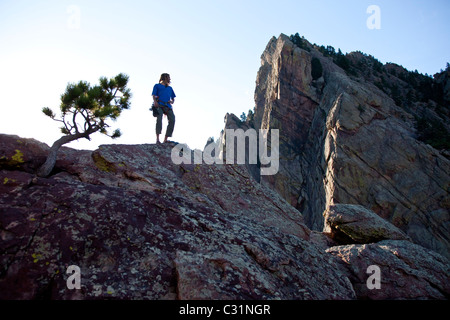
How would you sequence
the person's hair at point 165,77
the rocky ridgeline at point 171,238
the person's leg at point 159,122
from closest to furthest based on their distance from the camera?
the rocky ridgeline at point 171,238 → the person's leg at point 159,122 → the person's hair at point 165,77

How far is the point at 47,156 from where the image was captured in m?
9.45

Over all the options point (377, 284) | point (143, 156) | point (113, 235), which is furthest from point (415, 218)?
point (113, 235)

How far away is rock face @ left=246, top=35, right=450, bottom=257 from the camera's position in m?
41.9

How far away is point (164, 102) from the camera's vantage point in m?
13.0

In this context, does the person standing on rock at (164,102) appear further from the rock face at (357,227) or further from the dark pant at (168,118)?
the rock face at (357,227)

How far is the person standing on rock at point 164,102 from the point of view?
1280 centimetres

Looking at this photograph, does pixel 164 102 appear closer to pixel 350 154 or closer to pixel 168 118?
pixel 168 118

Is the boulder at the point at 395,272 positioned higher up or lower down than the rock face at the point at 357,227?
lower down

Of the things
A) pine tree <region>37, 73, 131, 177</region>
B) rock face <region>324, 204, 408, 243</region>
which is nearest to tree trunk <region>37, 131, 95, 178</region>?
pine tree <region>37, 73, 131, 177</region>

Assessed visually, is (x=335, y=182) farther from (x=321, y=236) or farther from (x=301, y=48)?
(x=301, y=48)

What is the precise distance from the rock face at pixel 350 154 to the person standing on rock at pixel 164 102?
38282mm

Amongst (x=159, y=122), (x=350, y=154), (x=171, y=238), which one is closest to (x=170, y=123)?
(x=159, y=122)

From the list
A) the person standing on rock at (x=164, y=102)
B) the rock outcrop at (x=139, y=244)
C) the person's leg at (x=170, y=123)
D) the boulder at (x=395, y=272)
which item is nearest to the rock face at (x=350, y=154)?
the boulder at (x=395, y=272)
